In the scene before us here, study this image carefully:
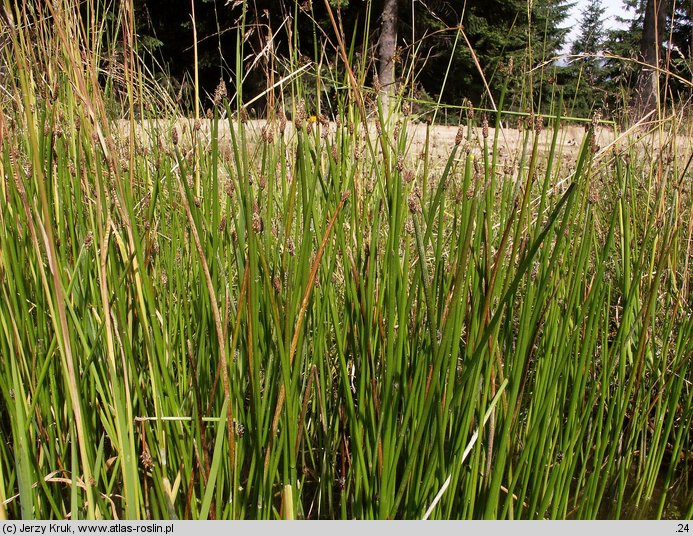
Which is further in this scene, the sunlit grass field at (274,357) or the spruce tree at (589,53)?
the spruce tree at (589,53)

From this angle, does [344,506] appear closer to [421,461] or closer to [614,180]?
[421,461]

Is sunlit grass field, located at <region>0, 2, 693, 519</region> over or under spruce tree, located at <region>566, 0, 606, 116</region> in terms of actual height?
under

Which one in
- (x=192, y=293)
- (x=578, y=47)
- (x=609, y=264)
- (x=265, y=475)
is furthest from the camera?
(x=578, y=47)

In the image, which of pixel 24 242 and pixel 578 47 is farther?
pixel 578 47

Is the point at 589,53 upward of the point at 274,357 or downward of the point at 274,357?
upward

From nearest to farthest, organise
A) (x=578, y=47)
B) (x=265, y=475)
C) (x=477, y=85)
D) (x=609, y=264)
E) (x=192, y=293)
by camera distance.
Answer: (x=265, y=475) < (x=192, y=293) < (x=609, y=264) < (x=578, y=47) < (x=477, y=85)

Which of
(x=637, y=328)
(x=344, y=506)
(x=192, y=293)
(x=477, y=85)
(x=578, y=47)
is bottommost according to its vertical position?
(x=344, y=506)

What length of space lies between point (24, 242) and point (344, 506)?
628mm

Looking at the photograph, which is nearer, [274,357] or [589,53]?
[274,357]

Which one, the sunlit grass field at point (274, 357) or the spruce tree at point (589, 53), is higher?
the spruce tree at point (589, 53)

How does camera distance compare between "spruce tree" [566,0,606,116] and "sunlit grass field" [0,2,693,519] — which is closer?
"sunlit grass field" [0,2,693,519]

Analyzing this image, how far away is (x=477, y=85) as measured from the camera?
16453 millimetres

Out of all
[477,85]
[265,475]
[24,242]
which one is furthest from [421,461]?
[477,85]
